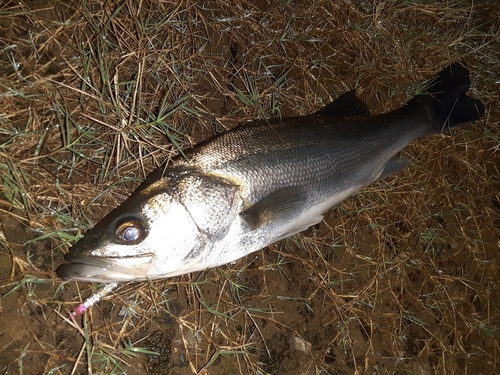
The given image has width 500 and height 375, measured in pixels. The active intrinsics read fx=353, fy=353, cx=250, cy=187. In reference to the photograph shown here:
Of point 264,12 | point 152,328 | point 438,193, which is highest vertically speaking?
point 264,12

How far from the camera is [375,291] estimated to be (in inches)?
120

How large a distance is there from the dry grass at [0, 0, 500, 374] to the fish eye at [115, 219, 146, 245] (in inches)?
18.8

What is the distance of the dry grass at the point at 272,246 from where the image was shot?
2.14m

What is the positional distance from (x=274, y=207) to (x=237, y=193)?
249mm

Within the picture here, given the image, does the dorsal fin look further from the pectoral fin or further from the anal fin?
the pectoral fin

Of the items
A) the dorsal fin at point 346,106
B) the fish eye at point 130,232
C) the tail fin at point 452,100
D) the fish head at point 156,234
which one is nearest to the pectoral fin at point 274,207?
the fish head at point 156,234

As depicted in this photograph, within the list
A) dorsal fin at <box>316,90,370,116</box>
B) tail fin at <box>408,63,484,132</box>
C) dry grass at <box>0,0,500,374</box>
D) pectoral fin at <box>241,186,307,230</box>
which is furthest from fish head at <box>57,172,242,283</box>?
tail fin at <box>408,63,484,132</box>

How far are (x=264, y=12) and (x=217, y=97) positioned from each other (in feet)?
2.88

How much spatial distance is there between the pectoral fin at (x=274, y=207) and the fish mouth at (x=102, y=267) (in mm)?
627

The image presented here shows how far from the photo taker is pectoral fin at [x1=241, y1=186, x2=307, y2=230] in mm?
2119

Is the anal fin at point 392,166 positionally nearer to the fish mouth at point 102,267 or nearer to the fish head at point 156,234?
the fish head at point 156,234

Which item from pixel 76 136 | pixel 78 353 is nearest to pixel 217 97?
pixel 76 136

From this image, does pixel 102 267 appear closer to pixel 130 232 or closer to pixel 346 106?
pixel 130 232

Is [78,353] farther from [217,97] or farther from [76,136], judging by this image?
[217,97]
